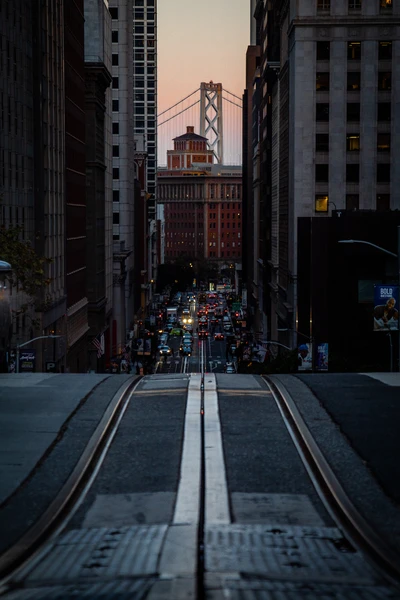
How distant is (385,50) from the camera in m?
94.2

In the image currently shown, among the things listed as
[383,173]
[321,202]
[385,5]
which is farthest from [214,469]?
[385,5]

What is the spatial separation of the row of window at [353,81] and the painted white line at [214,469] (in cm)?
7236

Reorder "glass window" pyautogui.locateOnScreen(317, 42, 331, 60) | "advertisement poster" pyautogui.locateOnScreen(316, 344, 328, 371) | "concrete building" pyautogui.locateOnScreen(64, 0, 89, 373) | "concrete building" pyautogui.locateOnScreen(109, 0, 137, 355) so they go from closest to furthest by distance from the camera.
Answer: "advertisement poster" pyautogui.locateOnScreen(316, 344, 328, 371) < "concrete building" pyautogui.locateOnScreen(64, 0, 89, 373) < "glass window" pyautogui.locateOnScreen(317, 42, 331, 60) < "concrete building" pyautogui.locateOnScreen(109, 0, 137, 355)

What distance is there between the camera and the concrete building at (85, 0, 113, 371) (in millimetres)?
105812

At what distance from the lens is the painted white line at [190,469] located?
1580 centimetres

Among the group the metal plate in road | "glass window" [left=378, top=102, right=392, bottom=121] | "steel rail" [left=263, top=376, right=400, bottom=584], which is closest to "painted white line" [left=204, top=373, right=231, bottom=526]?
the metal plate in road

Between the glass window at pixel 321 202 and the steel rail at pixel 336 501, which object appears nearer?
the steel rail at pixel 336 501

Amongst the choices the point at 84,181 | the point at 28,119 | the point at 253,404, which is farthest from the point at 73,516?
the point at 84,181

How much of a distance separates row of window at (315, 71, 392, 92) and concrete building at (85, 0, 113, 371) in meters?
22.3

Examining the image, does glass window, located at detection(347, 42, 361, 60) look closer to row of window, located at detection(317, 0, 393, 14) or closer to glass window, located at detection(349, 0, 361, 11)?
row of window, located at detection(317, 0, 393, 14)

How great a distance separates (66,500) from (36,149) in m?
57.6

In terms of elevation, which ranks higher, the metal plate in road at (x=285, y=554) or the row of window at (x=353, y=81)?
the row of window at (x=353, y=81)

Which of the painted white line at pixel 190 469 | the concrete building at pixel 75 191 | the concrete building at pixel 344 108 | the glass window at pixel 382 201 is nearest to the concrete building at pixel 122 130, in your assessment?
the concrete building at pixel 75 191

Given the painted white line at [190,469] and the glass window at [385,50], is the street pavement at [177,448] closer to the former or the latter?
the painted white line at [190,469]
